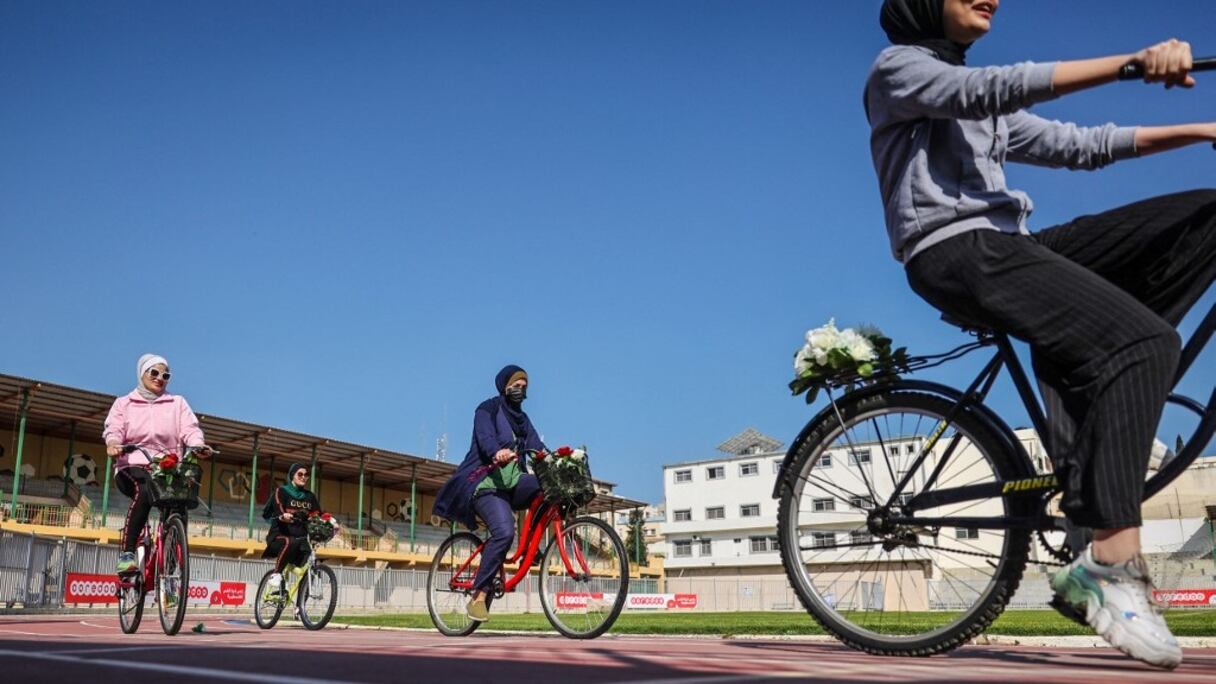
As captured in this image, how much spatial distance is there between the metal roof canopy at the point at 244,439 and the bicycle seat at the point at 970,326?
77.1ft

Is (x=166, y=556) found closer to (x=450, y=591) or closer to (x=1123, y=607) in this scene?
(x=450, y=591)

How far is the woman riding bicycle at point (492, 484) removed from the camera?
6457 mm

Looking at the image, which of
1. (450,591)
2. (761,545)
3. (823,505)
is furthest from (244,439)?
(761,545)

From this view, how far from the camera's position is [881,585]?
158 inches

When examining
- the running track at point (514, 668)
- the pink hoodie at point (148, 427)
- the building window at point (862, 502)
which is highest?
the pink hoodie at point (148, 427)

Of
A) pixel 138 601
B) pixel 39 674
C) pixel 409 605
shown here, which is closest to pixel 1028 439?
pixel 39 674

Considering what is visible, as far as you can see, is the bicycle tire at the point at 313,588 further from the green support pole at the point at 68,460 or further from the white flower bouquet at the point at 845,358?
the green support pole at the point at 68,460

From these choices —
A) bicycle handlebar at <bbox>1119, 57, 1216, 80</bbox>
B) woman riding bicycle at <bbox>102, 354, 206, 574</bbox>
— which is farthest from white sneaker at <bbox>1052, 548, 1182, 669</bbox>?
woman riding bicycle at <bbox>102, 354, 206, 574</bbox>

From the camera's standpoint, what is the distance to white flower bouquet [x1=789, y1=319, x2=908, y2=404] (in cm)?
325

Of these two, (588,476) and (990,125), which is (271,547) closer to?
(588,476)

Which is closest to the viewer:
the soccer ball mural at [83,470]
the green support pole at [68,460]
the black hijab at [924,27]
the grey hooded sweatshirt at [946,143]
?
the grey hooded sweatshirt at [946,143]

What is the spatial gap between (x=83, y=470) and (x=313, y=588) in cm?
3266

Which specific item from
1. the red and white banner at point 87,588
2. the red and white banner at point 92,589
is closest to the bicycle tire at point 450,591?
the red and white banner at point 92,589

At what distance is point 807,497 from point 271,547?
866 centimetres
